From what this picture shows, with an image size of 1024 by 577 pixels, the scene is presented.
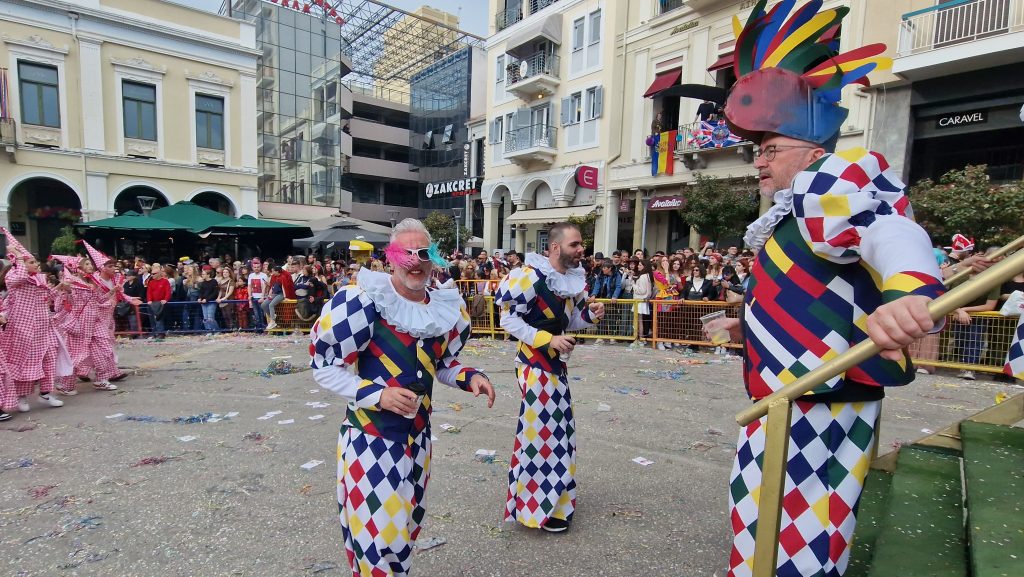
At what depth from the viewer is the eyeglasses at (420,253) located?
94.8 inches

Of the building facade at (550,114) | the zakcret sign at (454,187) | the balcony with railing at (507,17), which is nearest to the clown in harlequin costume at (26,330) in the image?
the building facade at (550,114)

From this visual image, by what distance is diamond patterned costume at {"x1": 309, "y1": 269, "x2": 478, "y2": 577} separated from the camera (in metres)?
2.24

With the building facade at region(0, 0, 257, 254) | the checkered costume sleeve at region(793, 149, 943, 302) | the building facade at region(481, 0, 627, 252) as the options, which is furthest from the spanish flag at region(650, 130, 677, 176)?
the checkered costume sleeve at region(793, 149, 943, 302)

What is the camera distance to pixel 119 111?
21.5 m

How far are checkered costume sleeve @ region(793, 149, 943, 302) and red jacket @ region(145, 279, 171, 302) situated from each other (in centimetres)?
1317

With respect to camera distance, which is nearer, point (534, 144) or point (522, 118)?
point (534, 144)

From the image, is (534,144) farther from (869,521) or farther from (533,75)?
(869,521)

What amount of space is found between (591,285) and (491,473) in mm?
7521

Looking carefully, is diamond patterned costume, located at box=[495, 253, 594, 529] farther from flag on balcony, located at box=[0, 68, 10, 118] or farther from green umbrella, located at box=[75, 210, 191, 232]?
flag on balcony, located at box=[0, 68, 10, 118]

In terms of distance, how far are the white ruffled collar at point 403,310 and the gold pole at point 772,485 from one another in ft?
4.95

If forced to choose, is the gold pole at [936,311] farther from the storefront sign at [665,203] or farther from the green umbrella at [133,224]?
the storefront sign at [665,203]

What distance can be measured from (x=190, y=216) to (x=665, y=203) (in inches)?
616

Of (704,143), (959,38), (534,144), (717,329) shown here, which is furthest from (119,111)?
(959,38)

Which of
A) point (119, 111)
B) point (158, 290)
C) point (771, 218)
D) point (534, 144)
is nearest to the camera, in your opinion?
point (771, 218)
